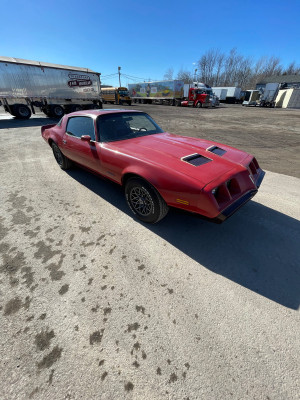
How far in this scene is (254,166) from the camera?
107 inches

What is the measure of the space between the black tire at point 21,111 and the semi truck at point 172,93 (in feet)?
80.8

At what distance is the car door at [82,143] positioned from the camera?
304 cm

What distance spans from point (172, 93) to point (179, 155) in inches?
1429

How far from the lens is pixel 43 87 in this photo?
1351cm

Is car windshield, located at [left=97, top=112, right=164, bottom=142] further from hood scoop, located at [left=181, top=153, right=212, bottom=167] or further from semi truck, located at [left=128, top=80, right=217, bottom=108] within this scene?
semi truck, located at [left=128, top=80, right=217, bottom=108]

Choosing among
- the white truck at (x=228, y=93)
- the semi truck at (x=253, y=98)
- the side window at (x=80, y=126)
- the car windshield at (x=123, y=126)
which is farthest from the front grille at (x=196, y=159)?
the white truck at (x=228, y=93)

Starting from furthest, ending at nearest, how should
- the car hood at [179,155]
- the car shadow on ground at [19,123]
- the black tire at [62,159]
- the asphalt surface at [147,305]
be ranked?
the car shadow on ground at [19,123], the black tire at [62,159], the car hood at [179,155], the asphalt surface at [147,305]

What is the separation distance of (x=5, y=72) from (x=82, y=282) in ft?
54.0

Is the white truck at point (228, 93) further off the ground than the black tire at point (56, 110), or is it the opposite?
the white truck at point (228, 93)

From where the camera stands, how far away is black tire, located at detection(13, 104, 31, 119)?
13195 millimetres

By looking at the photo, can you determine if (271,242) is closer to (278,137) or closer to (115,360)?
(115,360)

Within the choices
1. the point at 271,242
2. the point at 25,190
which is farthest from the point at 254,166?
the point at 25,190

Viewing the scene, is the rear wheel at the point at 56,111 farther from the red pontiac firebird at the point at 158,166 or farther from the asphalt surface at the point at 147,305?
the asphalt surface at the point at 147,305

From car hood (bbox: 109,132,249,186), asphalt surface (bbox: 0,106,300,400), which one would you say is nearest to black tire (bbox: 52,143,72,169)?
asphalt surface (bbox: 0,106,300,400)
